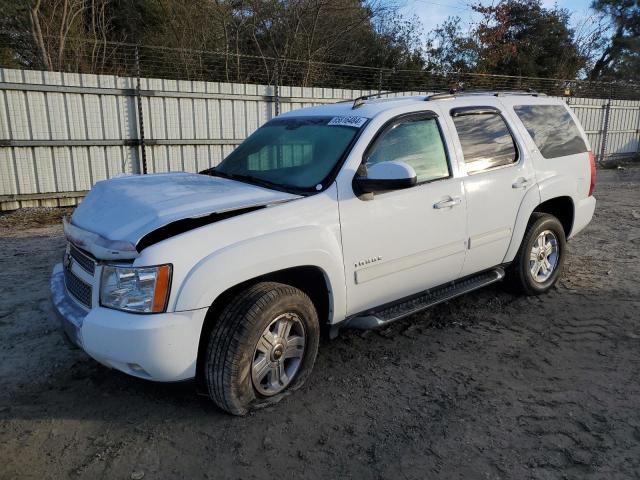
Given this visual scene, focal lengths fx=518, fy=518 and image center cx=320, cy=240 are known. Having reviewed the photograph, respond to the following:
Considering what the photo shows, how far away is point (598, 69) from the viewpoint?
31.7m

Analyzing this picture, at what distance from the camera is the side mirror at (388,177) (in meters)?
3.31

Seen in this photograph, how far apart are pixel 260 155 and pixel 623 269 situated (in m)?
4.40

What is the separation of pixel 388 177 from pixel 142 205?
1538 millimetres

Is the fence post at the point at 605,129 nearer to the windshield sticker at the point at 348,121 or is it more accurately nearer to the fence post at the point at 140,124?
the fence post at the point at 140,124

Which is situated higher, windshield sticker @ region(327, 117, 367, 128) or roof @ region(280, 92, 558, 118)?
roof @ region(280, 92, 558, 118)

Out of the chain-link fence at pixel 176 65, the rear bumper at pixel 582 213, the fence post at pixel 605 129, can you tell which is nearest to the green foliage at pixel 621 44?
the fence post at pixel 605 129

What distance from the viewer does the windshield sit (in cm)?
359

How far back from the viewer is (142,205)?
3.14m

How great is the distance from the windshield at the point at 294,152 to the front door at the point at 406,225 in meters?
0.23

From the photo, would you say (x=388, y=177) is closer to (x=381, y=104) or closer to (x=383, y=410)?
(x=381, y=104)

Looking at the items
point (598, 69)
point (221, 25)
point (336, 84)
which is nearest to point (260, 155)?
point (336, 84)

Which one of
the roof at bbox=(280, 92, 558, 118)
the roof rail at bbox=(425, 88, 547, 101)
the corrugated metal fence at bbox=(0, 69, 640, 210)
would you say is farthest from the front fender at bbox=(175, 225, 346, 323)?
the corrugated metal fence at bbox=(0, 69, 640, 210)

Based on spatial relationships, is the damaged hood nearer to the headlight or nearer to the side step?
the headlight

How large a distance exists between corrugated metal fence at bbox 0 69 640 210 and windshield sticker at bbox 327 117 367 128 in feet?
21.4
